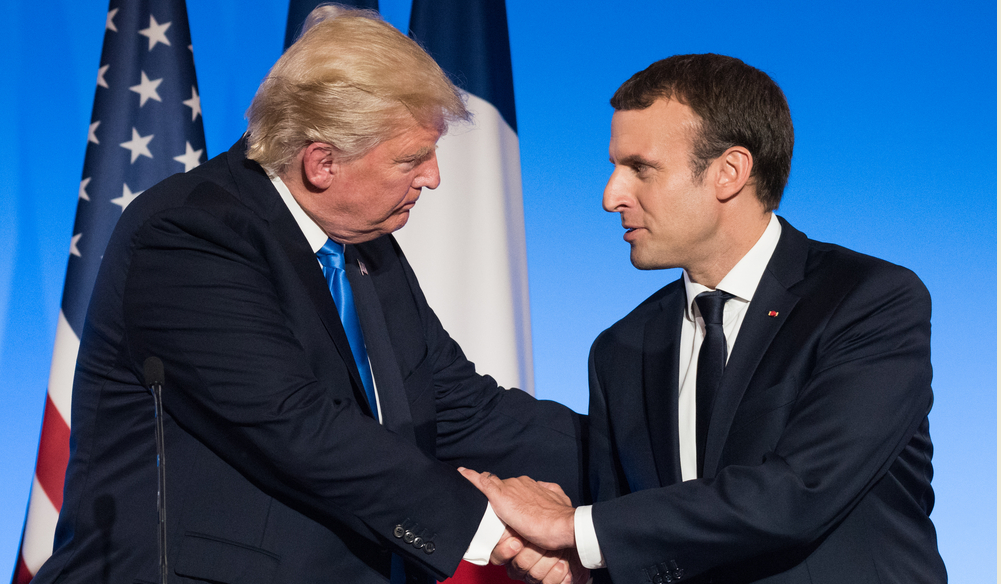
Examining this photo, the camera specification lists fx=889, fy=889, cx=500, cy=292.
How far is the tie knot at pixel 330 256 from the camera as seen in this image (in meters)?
2.04

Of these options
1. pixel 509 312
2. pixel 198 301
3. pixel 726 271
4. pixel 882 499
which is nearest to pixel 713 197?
pixel 726 271

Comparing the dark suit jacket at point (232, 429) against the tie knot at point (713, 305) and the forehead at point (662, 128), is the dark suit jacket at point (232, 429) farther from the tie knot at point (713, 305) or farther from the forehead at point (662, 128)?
the forehead at point (662, 128)

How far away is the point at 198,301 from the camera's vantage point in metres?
1.65

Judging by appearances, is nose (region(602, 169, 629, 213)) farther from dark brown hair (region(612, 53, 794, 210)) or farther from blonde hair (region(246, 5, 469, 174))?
blonde hair (region(246, 5, 469, 174))

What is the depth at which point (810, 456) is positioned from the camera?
1.59 meters

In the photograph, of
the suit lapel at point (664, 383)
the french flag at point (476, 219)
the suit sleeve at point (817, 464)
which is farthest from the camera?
the french flag at point (476, 219)

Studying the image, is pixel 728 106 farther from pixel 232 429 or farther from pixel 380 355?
pixel 232 429

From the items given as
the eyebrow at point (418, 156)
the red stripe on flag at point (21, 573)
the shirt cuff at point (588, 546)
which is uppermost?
the eyebrow at point (418, 156)

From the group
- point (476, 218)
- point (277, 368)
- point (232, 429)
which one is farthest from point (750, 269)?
point (476, 218)

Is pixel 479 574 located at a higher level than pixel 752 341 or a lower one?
lower

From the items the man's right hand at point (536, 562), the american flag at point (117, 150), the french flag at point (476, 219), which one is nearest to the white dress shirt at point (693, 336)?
the man's right hand at point (536, 562)

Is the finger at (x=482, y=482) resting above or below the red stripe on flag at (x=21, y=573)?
above

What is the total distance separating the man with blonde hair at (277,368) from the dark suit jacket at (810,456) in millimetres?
437

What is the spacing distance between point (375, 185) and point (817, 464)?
1.07 meters
